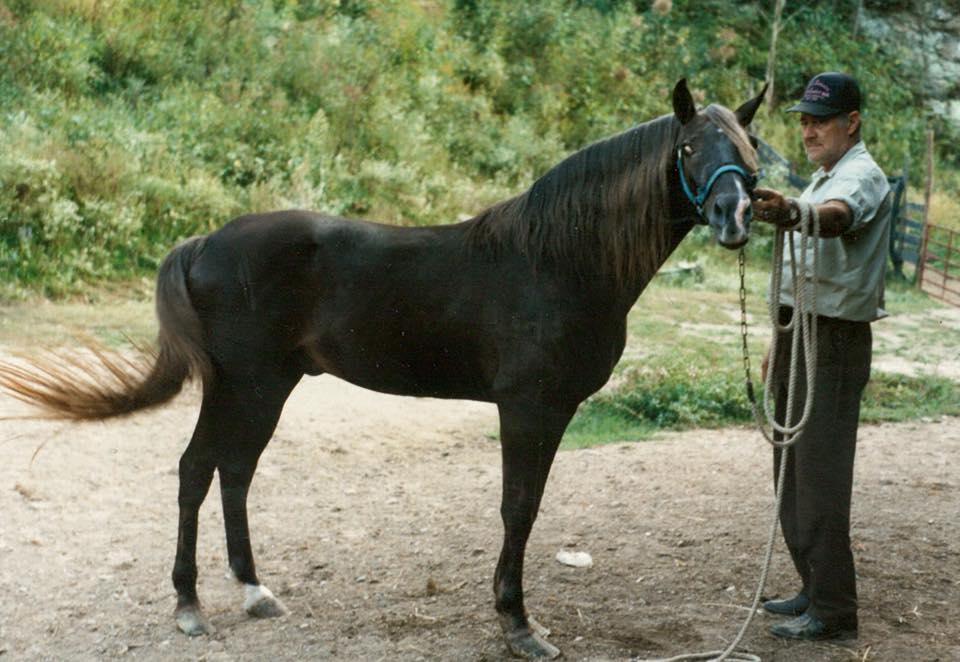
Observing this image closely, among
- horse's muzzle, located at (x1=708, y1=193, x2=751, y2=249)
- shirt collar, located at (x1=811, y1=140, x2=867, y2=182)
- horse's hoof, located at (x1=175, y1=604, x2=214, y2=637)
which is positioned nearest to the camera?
horse's muzzle, located at (x1=708, y1=193, x2=751, y2=249)

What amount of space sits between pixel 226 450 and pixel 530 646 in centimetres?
132

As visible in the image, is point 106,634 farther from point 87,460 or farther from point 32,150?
point 32,150

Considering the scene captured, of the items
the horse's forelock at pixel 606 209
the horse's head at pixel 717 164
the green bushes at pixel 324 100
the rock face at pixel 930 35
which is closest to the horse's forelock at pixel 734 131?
the horse's head at pixel 717 164

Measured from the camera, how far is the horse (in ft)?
10.5

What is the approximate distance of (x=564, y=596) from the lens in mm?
3902

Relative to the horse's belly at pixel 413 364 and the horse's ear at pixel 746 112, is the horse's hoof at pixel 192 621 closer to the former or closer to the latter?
the horse's belly at pixel 413 364

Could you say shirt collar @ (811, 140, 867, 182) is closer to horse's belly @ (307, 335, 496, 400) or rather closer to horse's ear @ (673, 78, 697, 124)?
horse's ear @ (673, 78, 697, 124)

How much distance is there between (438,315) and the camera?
3.44m

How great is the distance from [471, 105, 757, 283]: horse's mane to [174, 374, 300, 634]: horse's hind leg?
41.2 inches

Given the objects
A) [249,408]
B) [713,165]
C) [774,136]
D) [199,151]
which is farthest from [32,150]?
[774,136]

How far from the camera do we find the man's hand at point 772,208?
292 cm

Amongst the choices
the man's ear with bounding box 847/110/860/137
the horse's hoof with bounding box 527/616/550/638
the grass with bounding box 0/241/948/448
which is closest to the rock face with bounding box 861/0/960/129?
the grass with bounding box 0/241/948/448

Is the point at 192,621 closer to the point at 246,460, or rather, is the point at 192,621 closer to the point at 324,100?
the point at 246,460

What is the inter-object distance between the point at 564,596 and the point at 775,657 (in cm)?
87
